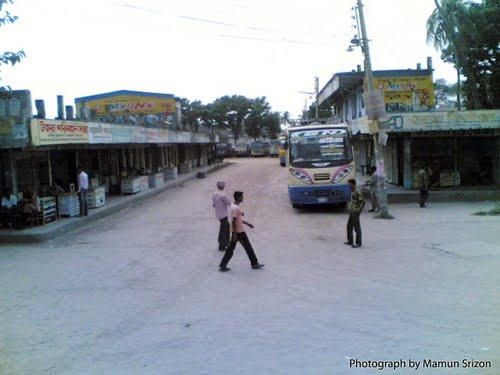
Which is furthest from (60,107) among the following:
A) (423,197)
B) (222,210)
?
(423,197)

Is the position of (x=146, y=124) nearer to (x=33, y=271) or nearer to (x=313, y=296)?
(x=33, y=271)

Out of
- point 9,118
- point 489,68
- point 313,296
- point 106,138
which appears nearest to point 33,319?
point 313,296

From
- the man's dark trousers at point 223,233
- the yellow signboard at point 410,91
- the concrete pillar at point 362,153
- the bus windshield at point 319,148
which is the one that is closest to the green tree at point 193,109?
the concrete pillar at point 362,153

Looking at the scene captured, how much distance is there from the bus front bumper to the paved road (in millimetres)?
2897

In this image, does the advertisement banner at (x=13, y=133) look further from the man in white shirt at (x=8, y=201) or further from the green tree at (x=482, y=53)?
the green tree at (x=482, y=53)

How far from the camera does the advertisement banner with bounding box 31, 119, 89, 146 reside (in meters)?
13.2

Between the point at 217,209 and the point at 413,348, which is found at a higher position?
the point at 217,209

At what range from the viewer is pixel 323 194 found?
16609 mm

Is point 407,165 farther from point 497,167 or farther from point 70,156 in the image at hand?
point 70,156

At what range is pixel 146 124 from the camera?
1053 inches

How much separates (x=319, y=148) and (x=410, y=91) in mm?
13259

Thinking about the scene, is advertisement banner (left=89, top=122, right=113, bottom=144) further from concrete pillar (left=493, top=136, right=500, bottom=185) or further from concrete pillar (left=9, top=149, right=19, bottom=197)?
concrete pillar (left=493, top=136, right=500, bottom=185)

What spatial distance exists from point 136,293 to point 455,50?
77.3 feet

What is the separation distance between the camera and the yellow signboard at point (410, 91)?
27641mm
